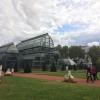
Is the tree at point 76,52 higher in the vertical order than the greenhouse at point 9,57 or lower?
higher

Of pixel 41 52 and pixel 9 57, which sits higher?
pixel 41 52

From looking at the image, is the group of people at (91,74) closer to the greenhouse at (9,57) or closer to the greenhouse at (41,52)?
the greenhouse at (41,52)

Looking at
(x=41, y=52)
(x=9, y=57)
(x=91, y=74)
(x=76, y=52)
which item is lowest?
(x=91, y=74)

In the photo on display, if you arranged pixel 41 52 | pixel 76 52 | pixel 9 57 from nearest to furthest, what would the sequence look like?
pixel 41 52 → pixel 9 57 → pixel 76 52

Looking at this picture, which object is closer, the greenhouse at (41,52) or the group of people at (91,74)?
the group of people at (91,74)

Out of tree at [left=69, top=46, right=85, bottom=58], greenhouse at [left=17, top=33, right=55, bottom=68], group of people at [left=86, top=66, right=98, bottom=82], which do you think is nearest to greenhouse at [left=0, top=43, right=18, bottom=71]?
greenhouse at [left=17, top=33, right=55, bottom=68]

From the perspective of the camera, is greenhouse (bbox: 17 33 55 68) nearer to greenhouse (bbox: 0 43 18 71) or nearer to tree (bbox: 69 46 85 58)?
greenhouse (bbox: 0 43 18 71)

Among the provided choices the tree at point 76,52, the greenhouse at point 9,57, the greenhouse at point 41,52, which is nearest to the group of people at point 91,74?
the greenhouse at point 41,52

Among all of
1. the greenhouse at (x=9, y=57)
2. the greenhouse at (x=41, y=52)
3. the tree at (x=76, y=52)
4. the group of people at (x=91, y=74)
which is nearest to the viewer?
the group of people at (x=91, y=74)

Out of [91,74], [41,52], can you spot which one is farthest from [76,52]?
[91,74]

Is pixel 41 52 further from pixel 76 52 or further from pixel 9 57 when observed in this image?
pixel 76 52

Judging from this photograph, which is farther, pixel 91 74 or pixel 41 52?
pixel 41 52

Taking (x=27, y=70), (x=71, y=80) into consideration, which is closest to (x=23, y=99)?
(x=71, y=80)

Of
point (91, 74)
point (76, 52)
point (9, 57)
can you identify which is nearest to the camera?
point (91, 74)
